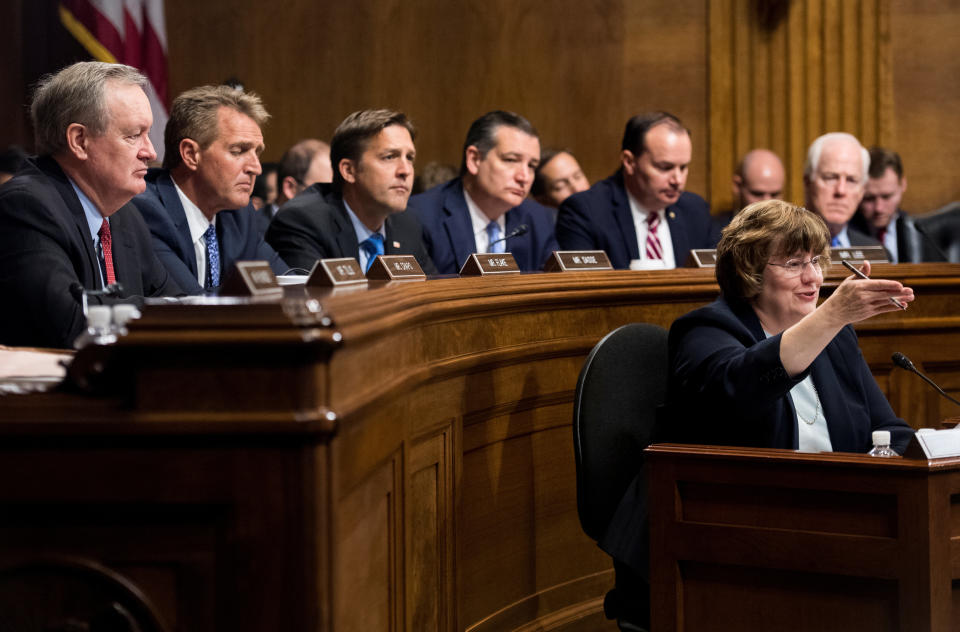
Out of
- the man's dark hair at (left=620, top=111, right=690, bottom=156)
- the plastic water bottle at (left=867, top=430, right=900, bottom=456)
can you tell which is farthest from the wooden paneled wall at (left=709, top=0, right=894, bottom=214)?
the plastic water bottle at (left=867, top=430, right=900, bottom=456)

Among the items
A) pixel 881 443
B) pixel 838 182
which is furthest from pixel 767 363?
pixel 838 182

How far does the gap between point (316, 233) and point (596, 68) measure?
9.57 ft

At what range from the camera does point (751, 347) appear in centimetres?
213

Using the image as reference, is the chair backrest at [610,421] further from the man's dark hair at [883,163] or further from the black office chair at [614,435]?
the man's dark hair at [883,163]

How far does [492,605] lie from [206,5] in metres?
4.71

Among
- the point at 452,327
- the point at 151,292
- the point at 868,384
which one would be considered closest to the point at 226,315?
the point at 452,327

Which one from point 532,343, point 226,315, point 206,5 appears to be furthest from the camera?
point 206,5

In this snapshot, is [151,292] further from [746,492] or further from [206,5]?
[206,5]

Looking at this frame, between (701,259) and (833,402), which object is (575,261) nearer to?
(701,259)

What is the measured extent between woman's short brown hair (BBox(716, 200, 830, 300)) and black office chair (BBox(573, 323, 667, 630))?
0.24 meters

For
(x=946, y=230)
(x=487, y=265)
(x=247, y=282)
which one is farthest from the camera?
(x=946, y=230)

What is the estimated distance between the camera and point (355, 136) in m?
3.75

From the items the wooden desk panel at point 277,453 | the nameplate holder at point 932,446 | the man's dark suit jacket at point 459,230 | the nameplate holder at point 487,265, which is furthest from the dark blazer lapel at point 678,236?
the nameplate holder at point 932,446

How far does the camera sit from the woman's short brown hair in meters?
2.24
